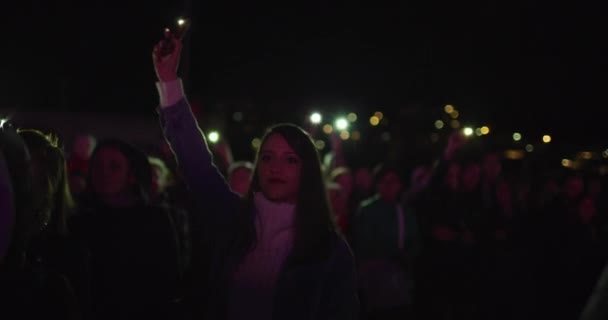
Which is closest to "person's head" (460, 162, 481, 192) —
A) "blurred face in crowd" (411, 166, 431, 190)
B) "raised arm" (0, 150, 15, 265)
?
"blurred face in crowd" (411, 166, 431, 190)

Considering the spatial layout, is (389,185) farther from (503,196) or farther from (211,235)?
(211,235)

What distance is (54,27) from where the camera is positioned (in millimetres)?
19562

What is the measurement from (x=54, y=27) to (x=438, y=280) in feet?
50.6

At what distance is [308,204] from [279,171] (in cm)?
22

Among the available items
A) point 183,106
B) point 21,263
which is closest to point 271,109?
point 183,106

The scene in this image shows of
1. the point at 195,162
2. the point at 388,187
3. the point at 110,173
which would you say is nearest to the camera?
the point at 195,162

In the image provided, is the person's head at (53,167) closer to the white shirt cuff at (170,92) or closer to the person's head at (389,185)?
the white shirt cuff at (170,92)

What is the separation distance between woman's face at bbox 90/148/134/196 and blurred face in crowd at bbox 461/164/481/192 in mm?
5465

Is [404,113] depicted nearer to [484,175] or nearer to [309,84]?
[309,84]

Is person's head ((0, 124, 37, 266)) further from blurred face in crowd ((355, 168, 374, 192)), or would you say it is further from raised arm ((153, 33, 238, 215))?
blurred face in crowd ((355, 168, 374, 192))

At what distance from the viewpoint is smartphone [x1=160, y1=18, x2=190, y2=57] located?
3.15 meters

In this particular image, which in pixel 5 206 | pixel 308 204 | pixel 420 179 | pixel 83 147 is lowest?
pixel 420 179

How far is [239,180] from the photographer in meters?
6.46

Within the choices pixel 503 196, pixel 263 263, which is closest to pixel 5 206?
pixel 263 263
